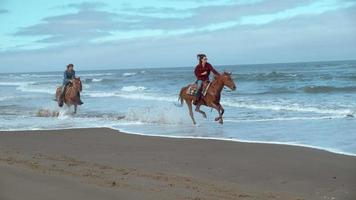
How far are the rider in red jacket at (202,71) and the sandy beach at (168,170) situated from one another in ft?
11.8

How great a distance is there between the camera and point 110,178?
6.73 m

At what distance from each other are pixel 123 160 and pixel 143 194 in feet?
11.1

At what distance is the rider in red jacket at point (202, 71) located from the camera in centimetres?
1458

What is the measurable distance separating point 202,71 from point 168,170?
24.4 ft

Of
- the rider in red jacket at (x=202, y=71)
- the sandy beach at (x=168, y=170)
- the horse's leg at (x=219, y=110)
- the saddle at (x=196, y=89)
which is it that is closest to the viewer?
the sandy beach at (x=168, y=170)

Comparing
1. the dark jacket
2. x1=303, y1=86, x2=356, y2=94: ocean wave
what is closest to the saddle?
the dark jacket

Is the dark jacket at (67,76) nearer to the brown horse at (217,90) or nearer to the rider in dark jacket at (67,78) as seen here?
the rider in dark jacket at (67,78)

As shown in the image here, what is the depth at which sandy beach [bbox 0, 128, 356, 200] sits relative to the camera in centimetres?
576

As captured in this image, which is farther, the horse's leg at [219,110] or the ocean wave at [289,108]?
the ocean wave at [289,108]

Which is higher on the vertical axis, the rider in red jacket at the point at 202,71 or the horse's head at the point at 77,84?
the rider in red jacket at the point at 202,71

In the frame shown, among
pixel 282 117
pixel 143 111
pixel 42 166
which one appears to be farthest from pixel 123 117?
pixel 42 166

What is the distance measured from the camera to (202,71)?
1491 centimetres

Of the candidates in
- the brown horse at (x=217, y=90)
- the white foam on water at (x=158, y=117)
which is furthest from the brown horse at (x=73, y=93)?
the brown horse at (x=217, y=90)

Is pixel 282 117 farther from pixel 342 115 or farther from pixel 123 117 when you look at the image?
pixel 123 117
